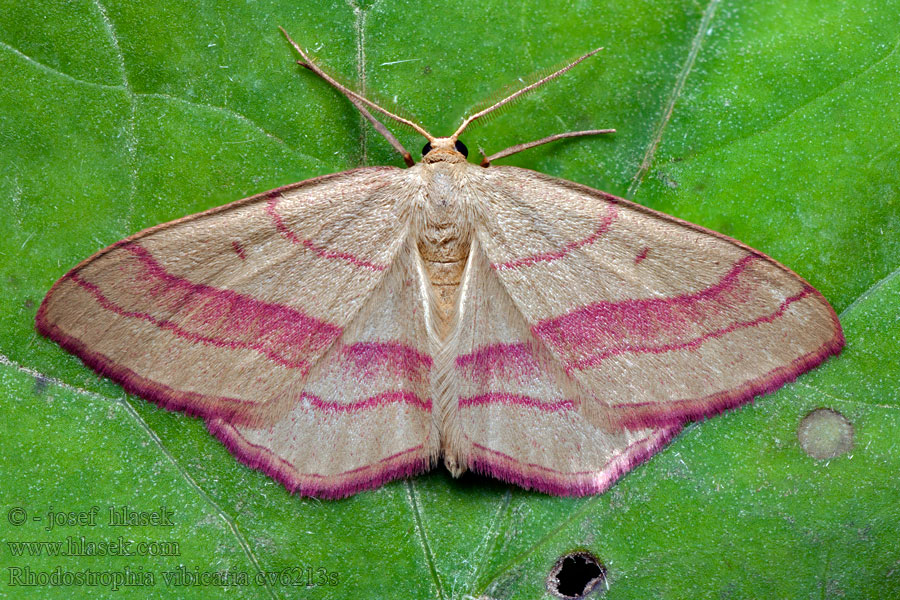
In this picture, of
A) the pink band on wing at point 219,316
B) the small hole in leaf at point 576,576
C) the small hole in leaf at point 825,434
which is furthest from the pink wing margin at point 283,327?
the small hole in leaf at point 825,434

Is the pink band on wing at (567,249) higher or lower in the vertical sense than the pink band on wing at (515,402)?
higher

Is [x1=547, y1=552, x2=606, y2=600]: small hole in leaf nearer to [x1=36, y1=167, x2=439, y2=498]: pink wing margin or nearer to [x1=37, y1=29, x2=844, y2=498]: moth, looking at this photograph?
[x1=37, y1=29, x2=844, y2=498]: moth

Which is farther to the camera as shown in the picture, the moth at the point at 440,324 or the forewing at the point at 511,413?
the forewing at the point at 511,413

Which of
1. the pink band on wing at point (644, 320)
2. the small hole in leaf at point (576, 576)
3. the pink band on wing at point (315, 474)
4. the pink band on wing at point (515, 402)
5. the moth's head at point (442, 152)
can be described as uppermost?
the moth's head at point (442, 152)

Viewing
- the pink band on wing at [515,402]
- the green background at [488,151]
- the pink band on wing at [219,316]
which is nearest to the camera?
the pink band on wing at [219,316]

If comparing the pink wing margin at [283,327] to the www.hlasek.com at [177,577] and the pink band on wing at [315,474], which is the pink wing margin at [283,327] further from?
the www.hlasek.com at [177,577]

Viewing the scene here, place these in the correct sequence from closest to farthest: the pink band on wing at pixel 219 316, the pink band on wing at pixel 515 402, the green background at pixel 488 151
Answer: the pink band on wing at pixel 219 316, the pink band on wing at pixel 515 402, the green background at pixel 488 151

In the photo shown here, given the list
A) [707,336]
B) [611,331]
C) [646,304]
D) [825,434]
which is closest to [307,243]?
[611,331]

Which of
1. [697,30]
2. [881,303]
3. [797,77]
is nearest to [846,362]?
[881,303]
